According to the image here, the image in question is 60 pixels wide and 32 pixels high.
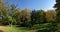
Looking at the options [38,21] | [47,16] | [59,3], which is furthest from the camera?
[47,16]

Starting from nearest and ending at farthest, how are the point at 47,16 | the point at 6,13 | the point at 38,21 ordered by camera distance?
the point at 6,13 < the point at 38,21 < the point at 47,16

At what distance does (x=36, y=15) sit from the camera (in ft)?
171

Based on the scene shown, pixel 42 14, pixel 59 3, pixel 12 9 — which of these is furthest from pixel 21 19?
pixel 59 3

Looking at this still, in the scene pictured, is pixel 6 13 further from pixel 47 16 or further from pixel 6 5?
pixel 47 16

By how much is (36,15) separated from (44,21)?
409 centimetres

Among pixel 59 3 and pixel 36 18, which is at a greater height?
pixel 59 3

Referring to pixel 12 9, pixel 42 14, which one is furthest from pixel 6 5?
pixel 42 14

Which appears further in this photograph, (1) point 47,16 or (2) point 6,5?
(1) point 47,16

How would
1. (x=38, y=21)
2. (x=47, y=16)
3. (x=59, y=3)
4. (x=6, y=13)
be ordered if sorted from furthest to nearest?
(x=47, y=16) → (x=38, y=21) → (x=6, y=13) → (x=59, y=3)

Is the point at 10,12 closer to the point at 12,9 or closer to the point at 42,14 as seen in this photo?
the point at 12,9

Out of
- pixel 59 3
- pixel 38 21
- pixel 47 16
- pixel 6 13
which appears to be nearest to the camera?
pixel 59 3

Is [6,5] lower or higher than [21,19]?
higher

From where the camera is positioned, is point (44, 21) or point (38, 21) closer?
point (38, 21)

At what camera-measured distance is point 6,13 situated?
30.2 m
